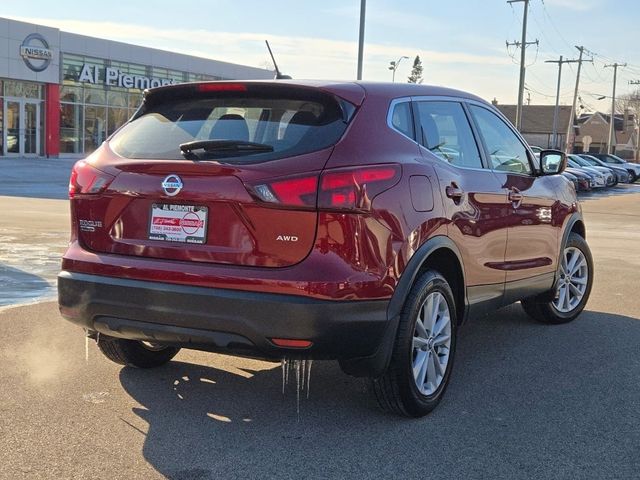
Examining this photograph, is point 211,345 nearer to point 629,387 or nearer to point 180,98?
point 180,98

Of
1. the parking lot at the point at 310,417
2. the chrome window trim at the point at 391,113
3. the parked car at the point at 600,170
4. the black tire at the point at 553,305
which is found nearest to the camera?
the parking lot at the point at 310,417

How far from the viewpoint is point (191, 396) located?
14.7ft

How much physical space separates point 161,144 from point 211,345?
1120 millimetres

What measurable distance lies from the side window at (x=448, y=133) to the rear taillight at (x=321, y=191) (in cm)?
87

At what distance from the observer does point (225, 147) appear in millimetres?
3801

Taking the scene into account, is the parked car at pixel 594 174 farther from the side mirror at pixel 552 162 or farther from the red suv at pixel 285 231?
the red suv at pixel 285 231

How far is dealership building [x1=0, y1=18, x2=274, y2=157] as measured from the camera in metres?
35.5

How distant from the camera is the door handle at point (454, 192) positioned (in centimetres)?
438

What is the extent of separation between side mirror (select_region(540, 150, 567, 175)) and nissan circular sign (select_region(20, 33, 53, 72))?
3432 cm

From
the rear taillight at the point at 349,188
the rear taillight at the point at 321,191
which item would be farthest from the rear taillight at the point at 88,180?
the rear taillight at the point at 349,188

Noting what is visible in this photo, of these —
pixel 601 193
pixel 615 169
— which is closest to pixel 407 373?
pixel 601 193

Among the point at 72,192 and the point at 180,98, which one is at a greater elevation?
the point at 180,98

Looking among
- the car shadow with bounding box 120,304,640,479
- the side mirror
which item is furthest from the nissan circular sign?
the car shadow with bounding box 120,304,640,479

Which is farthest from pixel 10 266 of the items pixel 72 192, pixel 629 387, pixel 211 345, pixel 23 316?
pixel 629 387
